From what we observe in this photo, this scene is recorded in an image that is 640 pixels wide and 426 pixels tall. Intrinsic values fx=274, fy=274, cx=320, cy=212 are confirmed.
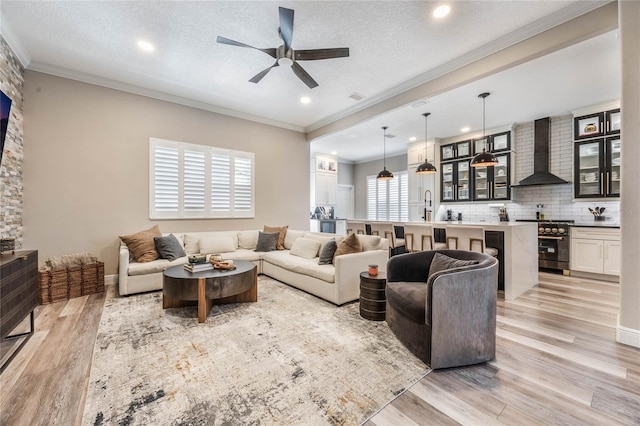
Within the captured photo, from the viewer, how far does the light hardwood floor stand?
1601 millimetres

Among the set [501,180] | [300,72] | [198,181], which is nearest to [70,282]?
[198,181]

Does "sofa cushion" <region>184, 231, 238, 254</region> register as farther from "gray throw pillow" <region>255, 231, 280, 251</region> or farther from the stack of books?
the stack of books

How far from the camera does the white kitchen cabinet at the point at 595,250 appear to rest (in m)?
4.49

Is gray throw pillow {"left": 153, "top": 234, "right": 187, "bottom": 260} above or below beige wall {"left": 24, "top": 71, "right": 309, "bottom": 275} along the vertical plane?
below

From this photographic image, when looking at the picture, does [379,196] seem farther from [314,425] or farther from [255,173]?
[314,425]

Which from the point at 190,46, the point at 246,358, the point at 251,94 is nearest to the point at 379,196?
the point at 251,94

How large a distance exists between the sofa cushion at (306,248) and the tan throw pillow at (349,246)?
68cm

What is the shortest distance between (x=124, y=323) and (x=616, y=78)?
7.12 meters

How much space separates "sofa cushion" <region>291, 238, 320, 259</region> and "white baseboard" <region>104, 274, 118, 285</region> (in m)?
2.84

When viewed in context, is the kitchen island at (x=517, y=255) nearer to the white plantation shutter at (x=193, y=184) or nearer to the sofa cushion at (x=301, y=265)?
the sofa cushion at (x=301, y=265)

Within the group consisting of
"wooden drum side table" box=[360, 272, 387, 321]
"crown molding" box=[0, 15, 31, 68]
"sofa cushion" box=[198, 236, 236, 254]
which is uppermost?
"crown molding" box=[0, 15, 31, 68]

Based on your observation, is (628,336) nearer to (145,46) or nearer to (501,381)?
(501,381)

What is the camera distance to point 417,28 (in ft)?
9.98

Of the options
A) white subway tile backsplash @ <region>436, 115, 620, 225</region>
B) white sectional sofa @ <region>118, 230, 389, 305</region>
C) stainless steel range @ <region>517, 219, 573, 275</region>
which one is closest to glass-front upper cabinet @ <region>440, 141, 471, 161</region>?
white subway tile backsplash @ <region>436, 115, 620, 225</region>
